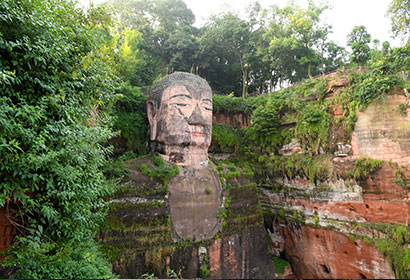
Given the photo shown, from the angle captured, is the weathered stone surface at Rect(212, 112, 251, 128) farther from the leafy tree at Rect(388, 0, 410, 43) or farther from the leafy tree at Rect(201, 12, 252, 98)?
the leafy tree at Rect(388, 0, 410, 43)

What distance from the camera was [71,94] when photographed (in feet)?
14.6

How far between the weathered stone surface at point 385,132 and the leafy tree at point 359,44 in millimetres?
9679

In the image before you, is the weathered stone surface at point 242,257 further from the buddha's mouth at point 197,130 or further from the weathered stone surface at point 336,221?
the buddha's mouth at point 197,130

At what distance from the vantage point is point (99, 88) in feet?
16.8

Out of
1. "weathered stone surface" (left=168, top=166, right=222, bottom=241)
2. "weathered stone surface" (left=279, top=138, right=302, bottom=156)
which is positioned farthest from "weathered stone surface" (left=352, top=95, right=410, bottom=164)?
"weathered stone surface" (left=168, top=166, right=222, bottom=241)

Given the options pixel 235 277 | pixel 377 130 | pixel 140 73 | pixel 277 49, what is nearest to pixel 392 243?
pixel 377 130

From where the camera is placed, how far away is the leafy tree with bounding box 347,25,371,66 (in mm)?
16953

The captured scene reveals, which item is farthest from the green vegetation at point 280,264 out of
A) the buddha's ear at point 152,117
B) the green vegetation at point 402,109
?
the buddha's ear at point 152,117

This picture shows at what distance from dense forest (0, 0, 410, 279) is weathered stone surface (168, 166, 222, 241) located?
2.11 m

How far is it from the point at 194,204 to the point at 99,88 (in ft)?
16.6

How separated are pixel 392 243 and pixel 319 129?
5.17 metres

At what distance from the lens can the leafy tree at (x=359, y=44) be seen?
17.0m

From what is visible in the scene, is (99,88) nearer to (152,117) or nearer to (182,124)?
(182,124)

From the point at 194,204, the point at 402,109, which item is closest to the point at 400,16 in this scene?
the point at 402,109
